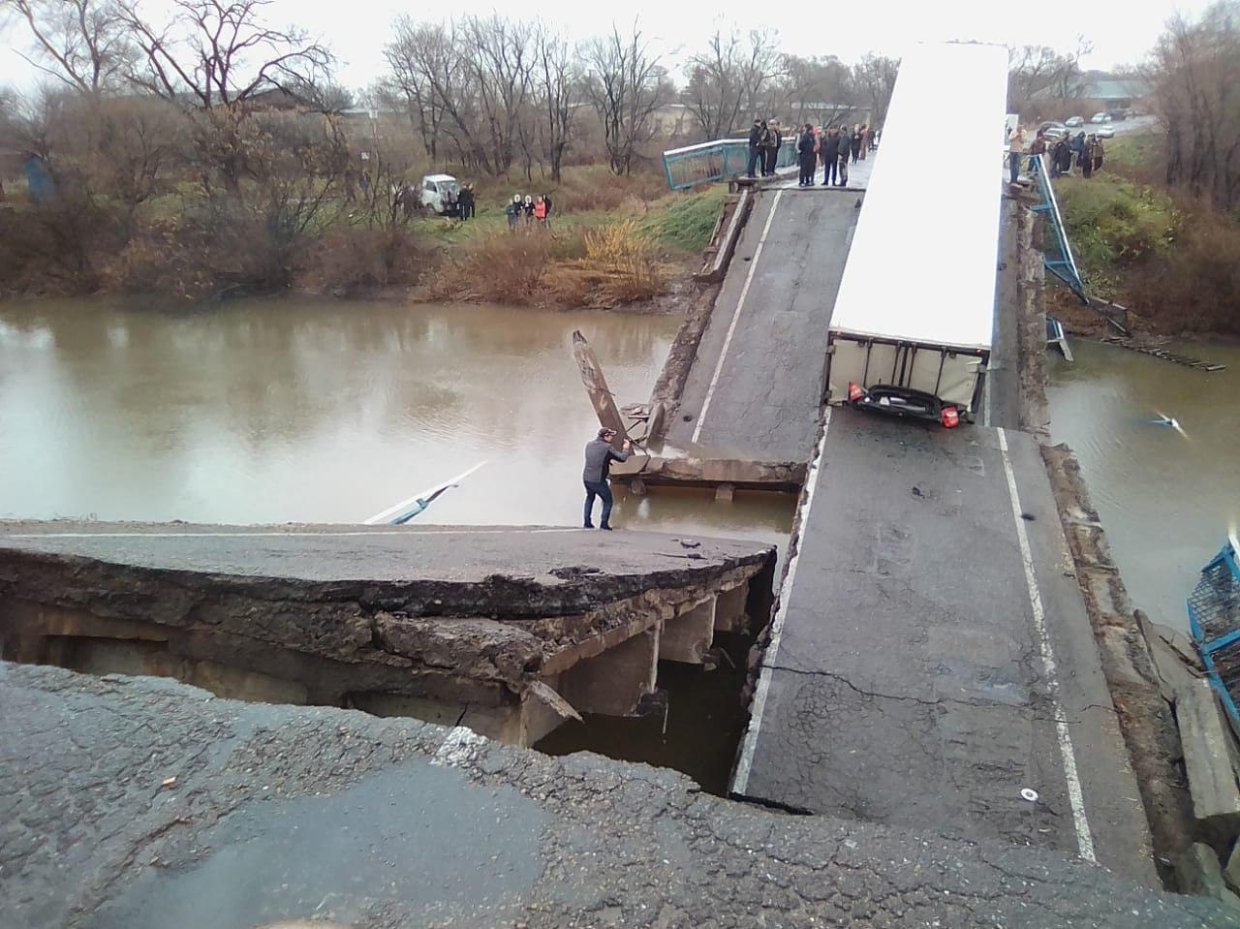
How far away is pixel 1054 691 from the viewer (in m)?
5.98

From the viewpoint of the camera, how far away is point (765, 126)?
1894 cm

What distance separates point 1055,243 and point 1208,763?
2026 centimetres

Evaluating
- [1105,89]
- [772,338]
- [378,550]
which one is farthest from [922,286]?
[1105,89]

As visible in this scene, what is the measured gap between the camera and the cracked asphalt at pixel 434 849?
2.33m

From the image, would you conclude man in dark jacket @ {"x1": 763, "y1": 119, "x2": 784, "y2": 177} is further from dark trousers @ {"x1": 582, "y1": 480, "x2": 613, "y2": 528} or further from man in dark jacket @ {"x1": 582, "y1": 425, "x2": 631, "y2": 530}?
dark trousers @ {"x1": 582, "y1": 480, "x2": 613, "y2": 528}

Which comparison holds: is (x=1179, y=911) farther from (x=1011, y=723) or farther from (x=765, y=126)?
(x=765, y=126)

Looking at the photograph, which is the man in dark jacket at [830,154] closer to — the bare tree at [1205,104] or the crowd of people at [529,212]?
the crowd of people at [529,212]

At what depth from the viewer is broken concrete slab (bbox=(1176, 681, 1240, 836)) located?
16.7 ft

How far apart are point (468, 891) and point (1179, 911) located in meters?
2.03

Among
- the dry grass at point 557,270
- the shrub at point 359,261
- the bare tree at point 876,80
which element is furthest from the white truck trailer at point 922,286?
the bare tree at point 876,80

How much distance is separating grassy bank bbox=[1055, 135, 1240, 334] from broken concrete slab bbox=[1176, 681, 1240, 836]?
18614 millimetres

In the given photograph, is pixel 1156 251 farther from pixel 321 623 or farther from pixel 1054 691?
pixel 321 623

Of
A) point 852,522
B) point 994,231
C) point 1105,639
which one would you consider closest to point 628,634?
point 852,522

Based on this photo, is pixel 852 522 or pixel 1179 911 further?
pixel 852 522
